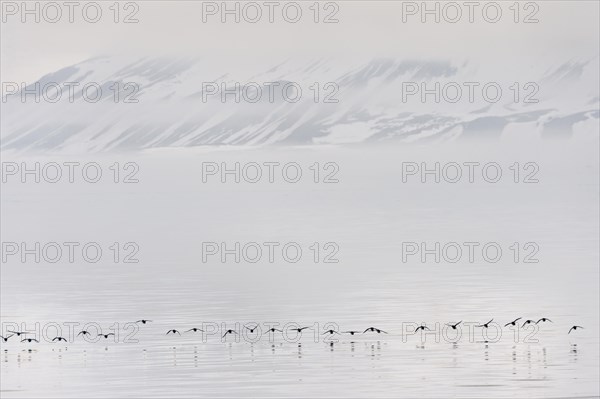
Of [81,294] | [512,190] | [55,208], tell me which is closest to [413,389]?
[81,294]

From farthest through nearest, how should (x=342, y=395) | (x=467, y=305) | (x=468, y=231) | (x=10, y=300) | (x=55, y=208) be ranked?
1. (x=55, y=208)
2. (x=468, y=231)
3. (x=10, y=300)
4. (x=467, y=305)
5. (x=342, y=395)

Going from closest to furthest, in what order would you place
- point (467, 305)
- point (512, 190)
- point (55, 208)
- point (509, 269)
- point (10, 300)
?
1. point (467, 305)
2. point (10, 300)
3. point (509, 269)
4. point (55, 208)
5. point (512, 190)

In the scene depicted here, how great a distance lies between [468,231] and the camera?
314 ft

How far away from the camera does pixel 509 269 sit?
58844mm

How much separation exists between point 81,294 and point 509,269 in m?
14.9

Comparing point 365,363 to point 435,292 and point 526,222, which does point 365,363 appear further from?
point 526,222

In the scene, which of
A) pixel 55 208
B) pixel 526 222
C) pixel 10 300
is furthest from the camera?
pixel 55 208

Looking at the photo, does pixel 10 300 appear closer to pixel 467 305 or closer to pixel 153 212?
pixel 467 305

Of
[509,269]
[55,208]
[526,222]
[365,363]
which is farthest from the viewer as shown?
[55,208]

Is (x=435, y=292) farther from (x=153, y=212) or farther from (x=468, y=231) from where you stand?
(x=153, y=212)


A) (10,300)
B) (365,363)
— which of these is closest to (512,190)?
(10,300)

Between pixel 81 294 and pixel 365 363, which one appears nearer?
pixel 365 363

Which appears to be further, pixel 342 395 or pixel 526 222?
pixel 526 222

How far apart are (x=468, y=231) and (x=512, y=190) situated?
95.0 metres
